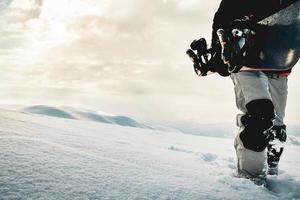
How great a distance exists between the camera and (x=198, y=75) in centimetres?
286

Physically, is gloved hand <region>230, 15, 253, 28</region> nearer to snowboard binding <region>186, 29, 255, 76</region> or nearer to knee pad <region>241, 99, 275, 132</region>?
snowboard binding <region>186, 29, 255, 76</region>

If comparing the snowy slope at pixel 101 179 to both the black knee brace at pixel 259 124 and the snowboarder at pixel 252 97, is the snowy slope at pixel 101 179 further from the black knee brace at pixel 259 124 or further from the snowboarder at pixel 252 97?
the black knee brace at pixel 259 124

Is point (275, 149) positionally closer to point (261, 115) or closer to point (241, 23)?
point (261, 115)

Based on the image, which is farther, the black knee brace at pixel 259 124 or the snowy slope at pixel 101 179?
the black knee brace at pixel 259 124

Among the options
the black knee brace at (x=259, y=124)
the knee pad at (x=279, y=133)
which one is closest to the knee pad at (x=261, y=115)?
the black knee brace at (x=259, y=124)

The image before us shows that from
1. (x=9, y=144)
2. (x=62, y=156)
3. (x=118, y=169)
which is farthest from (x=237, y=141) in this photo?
(x=9, y=144)

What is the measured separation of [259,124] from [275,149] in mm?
816

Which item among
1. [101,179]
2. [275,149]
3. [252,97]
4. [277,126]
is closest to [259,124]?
[252,97]

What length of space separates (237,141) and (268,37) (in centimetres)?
91

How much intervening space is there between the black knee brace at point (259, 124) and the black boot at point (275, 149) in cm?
70

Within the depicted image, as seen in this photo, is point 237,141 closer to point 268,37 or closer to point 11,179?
point 268,37

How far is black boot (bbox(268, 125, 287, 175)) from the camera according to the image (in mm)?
2863

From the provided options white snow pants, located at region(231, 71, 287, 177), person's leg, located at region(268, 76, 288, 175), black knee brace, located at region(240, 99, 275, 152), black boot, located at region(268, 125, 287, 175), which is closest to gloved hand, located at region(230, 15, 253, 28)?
white snow pants, located at region(231, 71, 287, 177)

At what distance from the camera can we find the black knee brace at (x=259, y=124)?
2246mm
